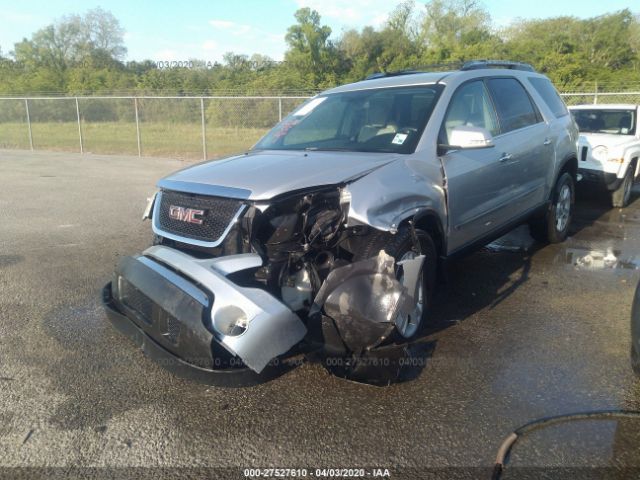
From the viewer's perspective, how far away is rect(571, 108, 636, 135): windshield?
30.8 feet

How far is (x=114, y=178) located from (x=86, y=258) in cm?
707

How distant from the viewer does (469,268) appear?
18.5 feet

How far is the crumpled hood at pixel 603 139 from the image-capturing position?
865 centimetres

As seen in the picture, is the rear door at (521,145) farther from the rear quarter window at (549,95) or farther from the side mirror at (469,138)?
the side mirror at (469,138)

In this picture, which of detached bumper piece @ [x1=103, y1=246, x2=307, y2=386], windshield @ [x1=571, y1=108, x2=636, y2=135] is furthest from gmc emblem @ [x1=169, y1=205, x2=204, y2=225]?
windshield @ [x1=571, y1=108, x2=636, y2=135]

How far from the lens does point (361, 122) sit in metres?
4.51

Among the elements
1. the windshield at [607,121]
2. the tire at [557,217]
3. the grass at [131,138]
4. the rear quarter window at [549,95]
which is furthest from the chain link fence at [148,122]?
the tire at [557,217]

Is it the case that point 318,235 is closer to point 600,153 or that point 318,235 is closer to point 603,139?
point 600,153

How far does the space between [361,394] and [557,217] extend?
14.1ft

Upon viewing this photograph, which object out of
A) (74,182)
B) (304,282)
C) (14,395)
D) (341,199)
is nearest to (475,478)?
(304,282)

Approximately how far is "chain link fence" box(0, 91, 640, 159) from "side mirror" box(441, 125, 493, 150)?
1210 centimetres

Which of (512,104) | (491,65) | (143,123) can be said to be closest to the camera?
(512,104)

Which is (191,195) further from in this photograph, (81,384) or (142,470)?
(142,470)

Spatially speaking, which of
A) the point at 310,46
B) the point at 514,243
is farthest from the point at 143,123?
the point at 310,46
